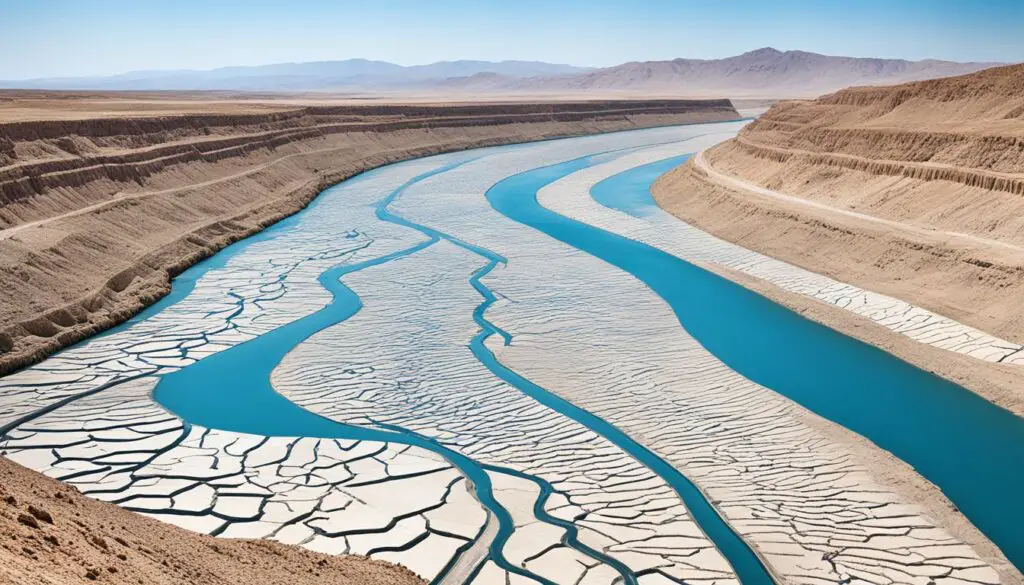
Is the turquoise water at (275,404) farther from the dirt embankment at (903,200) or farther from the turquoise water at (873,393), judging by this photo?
the dirt embankment at (903,200)

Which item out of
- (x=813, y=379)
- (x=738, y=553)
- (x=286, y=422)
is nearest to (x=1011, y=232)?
(x=813, y=379)

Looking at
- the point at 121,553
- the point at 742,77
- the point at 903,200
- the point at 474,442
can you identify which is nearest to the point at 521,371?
the point at 474,442

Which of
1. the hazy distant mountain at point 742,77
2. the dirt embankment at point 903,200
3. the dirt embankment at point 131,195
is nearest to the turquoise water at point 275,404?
the dirt embankment at point 131,195

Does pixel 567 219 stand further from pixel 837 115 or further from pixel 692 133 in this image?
pixel 692 133

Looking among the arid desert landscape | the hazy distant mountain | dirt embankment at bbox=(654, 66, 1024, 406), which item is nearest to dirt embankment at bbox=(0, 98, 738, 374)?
the arid desert landscape

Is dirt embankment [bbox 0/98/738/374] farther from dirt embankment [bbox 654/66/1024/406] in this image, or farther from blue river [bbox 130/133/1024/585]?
dirt embankment [bbox 654/66/1024/406]

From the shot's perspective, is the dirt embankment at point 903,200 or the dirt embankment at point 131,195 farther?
the dirt embankment at point 903,200
